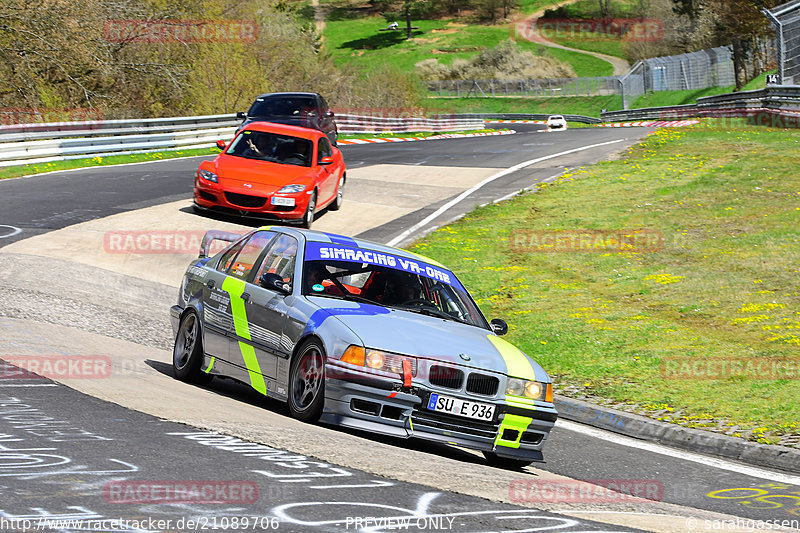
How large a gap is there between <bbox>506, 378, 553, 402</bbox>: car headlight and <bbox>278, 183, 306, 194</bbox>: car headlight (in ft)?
34.4

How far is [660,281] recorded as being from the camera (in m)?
15.6

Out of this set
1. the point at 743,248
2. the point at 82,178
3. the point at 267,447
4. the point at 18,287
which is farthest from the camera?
the point at 82,178

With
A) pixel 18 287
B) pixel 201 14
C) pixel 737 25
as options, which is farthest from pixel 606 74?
pixel 18 287

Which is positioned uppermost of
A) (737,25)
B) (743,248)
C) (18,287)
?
(737,25)

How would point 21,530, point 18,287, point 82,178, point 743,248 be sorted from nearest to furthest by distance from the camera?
point 21,530
point 18,287
point 743,248
point 82,178

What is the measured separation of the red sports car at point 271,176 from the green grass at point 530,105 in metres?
66.9

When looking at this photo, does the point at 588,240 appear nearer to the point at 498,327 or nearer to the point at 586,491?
the point at 498,327

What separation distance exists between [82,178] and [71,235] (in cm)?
802

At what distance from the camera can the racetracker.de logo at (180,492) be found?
4977 mm

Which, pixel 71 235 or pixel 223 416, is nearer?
pixel 223 416

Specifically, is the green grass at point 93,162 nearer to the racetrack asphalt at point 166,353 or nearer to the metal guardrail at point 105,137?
the metal guardrail at point 105,137

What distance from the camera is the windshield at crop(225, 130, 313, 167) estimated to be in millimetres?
18656

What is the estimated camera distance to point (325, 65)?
212 ft

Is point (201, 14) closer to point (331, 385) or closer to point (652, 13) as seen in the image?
point (331, 385)
